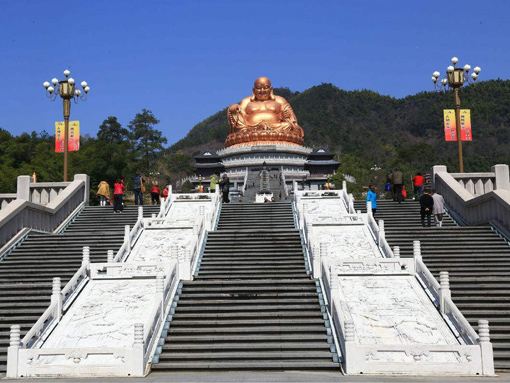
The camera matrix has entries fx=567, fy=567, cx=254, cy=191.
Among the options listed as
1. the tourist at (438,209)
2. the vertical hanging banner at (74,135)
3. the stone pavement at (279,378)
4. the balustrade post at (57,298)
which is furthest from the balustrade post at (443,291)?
the vertical hanging banner at (74,135)

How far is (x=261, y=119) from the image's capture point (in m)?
42.5

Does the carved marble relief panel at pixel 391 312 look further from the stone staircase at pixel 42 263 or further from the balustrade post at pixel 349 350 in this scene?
the stone staircase at pixel 42 263

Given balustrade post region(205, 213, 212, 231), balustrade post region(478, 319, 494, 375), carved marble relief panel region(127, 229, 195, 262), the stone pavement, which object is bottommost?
the stone pavement

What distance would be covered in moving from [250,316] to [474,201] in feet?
28.7

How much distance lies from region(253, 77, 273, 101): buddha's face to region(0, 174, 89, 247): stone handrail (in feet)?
82.1

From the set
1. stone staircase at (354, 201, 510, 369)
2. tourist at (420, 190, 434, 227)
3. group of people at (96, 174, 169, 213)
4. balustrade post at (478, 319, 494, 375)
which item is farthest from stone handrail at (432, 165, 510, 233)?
group of people at (96, 174, 169, 213)

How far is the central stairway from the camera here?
317 inches

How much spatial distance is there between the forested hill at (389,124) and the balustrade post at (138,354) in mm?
59839

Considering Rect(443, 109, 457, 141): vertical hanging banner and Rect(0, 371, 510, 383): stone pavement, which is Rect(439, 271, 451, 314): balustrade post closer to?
Rect(0, 371, 510, 383): stone pavement

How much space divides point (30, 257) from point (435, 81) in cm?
1523

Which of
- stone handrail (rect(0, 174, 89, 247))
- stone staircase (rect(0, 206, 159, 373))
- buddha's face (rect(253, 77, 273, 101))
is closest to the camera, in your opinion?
stone staircase (rect(0, 206, 159, 373))

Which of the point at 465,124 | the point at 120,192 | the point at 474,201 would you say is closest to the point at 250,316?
the point at 474,201

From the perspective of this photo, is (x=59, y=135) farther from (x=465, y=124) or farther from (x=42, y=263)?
(x=465, y=124)

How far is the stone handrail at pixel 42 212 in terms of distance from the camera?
14258 mm
